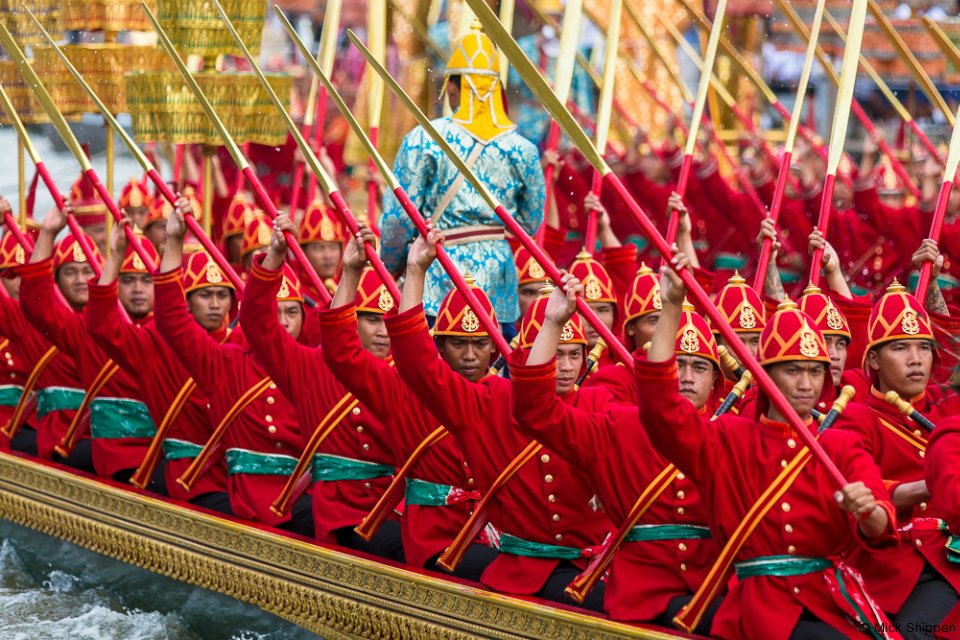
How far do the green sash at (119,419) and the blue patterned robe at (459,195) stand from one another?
1.33 metres

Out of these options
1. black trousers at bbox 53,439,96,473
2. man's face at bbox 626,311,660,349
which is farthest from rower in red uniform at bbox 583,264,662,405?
black trousers at bbox 53,439,96,473

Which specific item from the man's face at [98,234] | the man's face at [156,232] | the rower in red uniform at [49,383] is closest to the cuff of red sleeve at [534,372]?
the rower in red uniform at [49,383]

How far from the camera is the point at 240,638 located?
7.09m

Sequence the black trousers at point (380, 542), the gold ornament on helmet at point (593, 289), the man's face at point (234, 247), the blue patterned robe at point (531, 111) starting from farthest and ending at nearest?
the blue patterned robe at point (531, 111) → the man's face at point (234, 247) → the gold ornament on helmet at point (593, 289) → the black trousers at point (380, 542)

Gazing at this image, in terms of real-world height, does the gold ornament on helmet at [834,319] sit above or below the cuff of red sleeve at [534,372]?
above

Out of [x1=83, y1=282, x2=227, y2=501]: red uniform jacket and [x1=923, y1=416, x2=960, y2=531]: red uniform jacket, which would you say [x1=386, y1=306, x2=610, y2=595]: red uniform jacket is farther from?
[x1=83, y1=282, x2=227, y2=501]: red uniform jacket

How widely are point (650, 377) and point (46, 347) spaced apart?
4489 mm

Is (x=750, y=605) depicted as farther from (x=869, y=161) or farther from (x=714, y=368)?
(x=869, y=161)

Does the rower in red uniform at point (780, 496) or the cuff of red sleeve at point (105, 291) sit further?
the cuff of red sleeve at point (105, 291)

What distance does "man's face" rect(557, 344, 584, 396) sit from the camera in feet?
20.1

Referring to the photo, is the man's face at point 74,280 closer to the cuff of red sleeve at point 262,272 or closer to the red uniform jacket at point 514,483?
the cuff of red sleeve at point 262,272

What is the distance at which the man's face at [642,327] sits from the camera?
7160 millimetres

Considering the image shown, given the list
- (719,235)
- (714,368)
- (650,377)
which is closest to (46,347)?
(714,368)

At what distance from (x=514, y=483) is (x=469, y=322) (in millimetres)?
635
